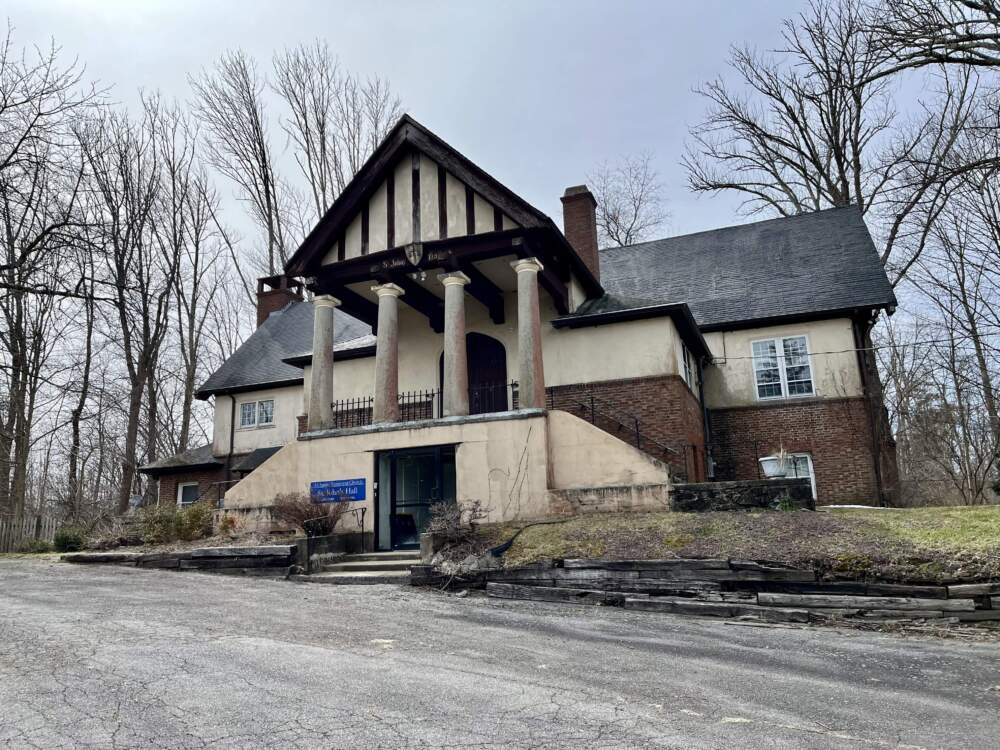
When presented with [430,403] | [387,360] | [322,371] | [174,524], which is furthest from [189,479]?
[387,360]

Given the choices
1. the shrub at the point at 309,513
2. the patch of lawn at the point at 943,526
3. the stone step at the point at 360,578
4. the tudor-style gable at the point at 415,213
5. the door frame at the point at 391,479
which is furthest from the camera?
the tudor-style gable at the point at 415,213

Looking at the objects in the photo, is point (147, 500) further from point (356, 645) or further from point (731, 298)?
point (356, 645)

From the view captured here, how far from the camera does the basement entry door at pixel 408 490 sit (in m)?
14.5

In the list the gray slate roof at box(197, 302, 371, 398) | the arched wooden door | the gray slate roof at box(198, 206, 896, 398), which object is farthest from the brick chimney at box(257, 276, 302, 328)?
the arched wooden door

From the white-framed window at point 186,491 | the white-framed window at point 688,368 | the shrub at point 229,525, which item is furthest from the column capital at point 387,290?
the white-framed window at point 186,491

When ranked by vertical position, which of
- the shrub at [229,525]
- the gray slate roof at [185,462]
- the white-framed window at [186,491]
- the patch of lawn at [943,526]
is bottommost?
the patch of lawn at [943,526]

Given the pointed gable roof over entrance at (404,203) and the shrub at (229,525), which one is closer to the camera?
the shrub at (229,525)

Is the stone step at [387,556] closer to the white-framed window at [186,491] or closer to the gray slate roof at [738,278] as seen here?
the gray slate roof at [738,278]

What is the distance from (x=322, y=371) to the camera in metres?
16.1

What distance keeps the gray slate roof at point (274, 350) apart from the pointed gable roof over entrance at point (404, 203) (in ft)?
19.3

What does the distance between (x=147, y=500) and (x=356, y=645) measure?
23592 mm

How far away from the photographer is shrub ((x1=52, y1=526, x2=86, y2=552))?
17.3 m

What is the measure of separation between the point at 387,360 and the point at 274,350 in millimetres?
12110

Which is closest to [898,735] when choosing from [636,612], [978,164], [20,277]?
[636,612]
